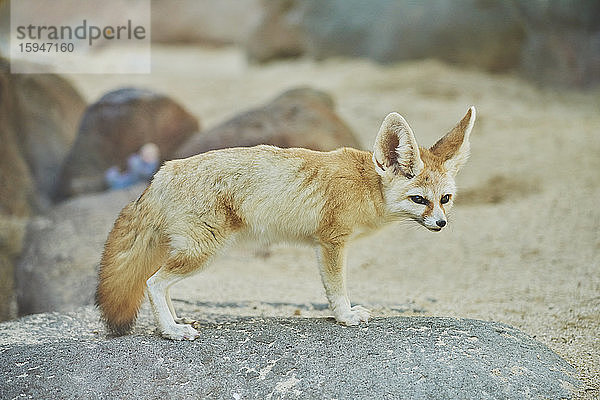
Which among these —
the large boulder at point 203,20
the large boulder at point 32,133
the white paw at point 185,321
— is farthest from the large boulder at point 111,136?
the large boulder at point 203,20

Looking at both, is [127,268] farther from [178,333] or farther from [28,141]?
[28,141]

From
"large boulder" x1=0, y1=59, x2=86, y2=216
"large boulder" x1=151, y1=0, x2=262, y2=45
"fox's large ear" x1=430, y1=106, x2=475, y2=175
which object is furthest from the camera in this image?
"large boulder" x1=151, y1=0, x2=262, y2=45

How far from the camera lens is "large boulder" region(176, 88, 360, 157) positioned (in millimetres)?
6676

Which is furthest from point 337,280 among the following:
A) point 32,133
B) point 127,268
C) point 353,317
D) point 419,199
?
point 32,133

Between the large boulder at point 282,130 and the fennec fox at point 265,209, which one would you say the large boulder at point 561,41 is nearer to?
the large boulder at point 282,130

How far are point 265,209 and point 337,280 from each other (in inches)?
21.5

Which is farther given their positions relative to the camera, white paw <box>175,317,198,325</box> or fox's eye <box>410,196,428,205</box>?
Answer: white paw <box>175,317,198,325</box>

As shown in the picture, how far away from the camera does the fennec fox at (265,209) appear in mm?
3258

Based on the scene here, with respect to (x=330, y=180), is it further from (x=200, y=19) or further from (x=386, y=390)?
(x=200, y=19)

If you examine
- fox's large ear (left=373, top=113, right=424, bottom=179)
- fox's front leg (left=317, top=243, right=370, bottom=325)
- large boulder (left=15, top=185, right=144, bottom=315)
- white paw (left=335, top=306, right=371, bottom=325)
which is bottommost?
large boulder (left=15, top=185, right=144, bottom=315)

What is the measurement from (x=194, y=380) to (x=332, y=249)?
97 cm

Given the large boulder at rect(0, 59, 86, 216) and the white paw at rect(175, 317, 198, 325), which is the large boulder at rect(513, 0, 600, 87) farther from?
the white paw at rect(175, 317, 198, 325)

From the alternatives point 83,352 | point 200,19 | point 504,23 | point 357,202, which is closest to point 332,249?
point 357,202

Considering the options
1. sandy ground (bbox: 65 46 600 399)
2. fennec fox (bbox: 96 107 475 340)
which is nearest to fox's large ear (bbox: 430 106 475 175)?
fennec fox (bbox: 96 107 475 340)
